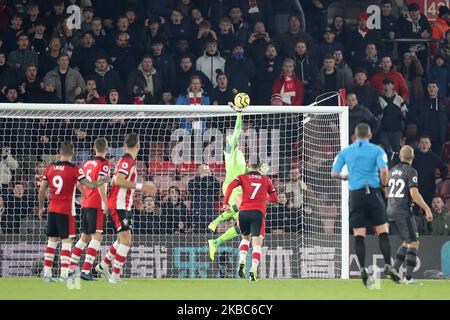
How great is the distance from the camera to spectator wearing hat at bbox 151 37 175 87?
853 inches

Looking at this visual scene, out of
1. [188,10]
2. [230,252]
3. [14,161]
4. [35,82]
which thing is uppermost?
[188,10]

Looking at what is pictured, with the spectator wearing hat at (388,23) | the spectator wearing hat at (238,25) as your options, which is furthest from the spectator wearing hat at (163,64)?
the spectator wearing hat at (388,23)

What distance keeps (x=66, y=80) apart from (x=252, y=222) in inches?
211

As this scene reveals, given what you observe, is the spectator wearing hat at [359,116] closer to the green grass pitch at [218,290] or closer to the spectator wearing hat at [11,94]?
the green grass pitch at [218,290]

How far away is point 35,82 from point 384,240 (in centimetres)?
798

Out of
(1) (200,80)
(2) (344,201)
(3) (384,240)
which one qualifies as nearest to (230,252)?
(2) (344,201)

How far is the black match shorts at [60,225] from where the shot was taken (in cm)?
1592

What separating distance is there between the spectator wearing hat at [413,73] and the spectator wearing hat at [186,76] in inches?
157

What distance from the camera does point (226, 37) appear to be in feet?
73.1

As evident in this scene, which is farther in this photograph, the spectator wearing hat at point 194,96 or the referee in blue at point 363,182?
the spectator wearing hat at point 194,96

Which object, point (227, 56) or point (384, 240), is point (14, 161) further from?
point (384, 240)

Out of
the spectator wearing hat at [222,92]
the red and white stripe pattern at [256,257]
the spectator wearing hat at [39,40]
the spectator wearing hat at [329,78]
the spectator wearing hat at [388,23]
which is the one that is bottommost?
the red and white stripe pattern at [256,257]

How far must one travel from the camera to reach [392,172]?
16562 millimetres

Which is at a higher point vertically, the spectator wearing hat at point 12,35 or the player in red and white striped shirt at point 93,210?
the spectator wearing hat at point 12,35
